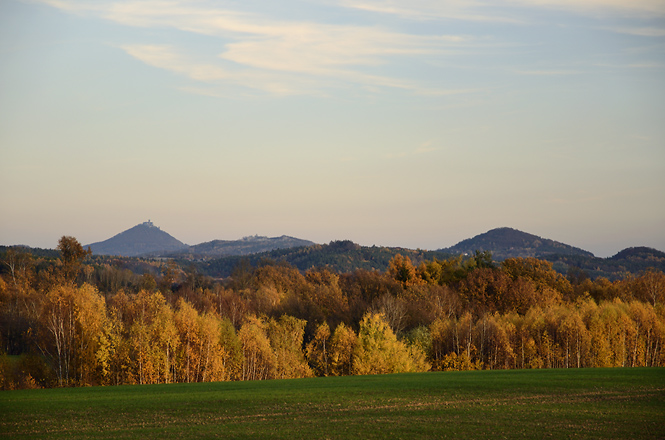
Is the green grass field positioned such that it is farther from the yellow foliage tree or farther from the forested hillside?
the yellow foliage tree

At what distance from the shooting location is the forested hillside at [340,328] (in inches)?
2635

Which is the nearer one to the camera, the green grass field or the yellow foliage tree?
the green grass field

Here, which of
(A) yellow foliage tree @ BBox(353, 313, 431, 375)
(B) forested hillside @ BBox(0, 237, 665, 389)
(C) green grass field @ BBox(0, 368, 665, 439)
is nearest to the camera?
(C) green grass field @ BBox(0, 368, 665, 439)

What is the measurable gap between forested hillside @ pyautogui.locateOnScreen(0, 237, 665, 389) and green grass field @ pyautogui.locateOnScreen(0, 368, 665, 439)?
1678 centimetres

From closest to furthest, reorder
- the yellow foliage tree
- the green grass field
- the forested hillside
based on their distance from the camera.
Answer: the green grass field, the forested hillside, the yellow foliage tree

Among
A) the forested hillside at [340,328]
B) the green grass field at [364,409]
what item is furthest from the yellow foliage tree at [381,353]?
the green grass field at [364,409]

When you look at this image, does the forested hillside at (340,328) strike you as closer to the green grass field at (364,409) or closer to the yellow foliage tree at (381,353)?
the yellow foliage tree at (381,353)

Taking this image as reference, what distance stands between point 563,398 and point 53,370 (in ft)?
172

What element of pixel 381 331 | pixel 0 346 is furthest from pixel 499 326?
pixel 0 346

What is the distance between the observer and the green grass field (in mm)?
29016

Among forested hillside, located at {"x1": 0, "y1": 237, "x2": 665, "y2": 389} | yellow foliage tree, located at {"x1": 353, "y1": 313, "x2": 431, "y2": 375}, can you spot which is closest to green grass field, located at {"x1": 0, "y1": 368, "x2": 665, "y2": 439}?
forested hillside, located at {"x1": 0, "y1": 237, "x2": 665, "y2": 389}

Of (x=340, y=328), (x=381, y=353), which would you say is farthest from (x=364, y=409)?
(x=340, y=328)

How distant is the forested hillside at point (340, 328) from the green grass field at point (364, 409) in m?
16.8

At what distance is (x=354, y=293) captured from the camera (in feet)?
383
